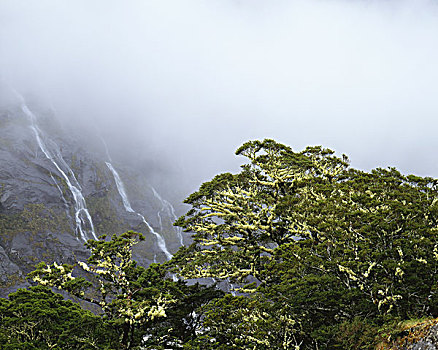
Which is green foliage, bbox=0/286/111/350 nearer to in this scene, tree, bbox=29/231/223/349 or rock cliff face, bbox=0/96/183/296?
tree, bbox=29/231/223/349

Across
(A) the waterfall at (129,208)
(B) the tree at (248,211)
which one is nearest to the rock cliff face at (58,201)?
(A) the waterfall at (129,208)

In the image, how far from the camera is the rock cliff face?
63219 millimetres

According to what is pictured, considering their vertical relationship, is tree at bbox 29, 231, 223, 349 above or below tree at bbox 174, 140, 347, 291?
below

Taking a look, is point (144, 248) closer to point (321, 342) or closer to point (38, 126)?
point (38, 126)

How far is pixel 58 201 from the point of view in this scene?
72.9 metres

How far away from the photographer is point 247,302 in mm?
12219

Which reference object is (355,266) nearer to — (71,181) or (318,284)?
(318,284)

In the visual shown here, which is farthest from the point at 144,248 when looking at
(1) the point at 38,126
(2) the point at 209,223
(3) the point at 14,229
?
(2) the point at 209,223

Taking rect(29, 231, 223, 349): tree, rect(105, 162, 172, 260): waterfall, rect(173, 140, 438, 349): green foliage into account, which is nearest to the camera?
rect(173, 140, 438, 349): green foliage

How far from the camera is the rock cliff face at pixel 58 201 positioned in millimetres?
63219

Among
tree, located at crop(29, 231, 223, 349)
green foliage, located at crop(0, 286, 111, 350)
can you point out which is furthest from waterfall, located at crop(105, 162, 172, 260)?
green foliage, located at crop(0, 286, 111, 350)

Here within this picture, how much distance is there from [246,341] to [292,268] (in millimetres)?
2509

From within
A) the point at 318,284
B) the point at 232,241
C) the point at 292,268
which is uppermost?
the point at 232,241

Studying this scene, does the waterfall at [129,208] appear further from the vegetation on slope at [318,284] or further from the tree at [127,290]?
the vegetation on slope at [318,284]
